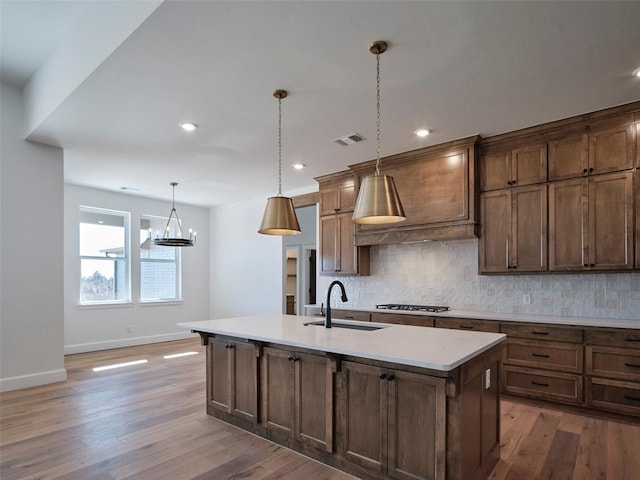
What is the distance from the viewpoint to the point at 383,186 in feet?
8.02

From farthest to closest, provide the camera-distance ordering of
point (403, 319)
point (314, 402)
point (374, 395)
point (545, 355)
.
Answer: point (403, 319)
point (545, 355)
point (314, 402)
point (374, 395)

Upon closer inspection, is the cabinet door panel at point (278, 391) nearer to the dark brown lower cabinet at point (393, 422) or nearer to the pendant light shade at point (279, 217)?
the dark brown lower cabinet at point (393, 422)

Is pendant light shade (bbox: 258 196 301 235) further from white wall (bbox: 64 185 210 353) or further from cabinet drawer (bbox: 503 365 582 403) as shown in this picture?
white wall (bbox: 64 185 210 353)

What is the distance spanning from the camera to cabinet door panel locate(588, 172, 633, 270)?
3314 mm

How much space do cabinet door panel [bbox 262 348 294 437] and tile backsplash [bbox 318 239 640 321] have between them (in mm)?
2702

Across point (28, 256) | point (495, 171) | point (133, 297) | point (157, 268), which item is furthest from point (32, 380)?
point (495, 171)

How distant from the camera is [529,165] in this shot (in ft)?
12.7

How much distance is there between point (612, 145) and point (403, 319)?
2656mm

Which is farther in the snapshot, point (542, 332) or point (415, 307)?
point (415, 307)

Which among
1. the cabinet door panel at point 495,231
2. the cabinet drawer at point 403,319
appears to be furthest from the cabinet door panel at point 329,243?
the cabinet door panel at point 495,231

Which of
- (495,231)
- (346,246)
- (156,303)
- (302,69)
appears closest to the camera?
(302,69)

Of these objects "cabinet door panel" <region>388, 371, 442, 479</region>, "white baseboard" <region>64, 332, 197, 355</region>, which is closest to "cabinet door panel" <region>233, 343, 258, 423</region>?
"cabinet door panel" <region>388, 371, 442, 479</region>

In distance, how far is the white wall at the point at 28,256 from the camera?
418 cm

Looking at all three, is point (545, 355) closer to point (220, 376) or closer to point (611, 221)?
point (611, 221)
